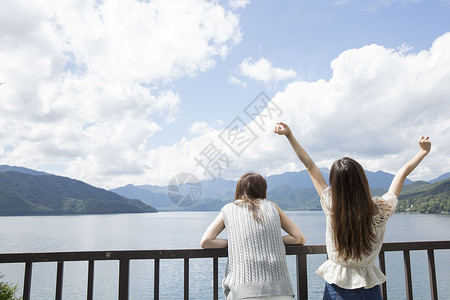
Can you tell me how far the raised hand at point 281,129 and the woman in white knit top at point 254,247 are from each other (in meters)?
0.37

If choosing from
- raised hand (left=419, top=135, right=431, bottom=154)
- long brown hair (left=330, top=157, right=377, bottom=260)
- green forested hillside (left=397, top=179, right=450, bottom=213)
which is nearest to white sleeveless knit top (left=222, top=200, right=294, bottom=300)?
long brown hair (left=330, top=157, right=377, bottom=260)

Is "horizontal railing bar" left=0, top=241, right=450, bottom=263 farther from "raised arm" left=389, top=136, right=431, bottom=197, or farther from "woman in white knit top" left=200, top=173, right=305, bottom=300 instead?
"raised arm" left=389, top=136, right=431, bottom=197

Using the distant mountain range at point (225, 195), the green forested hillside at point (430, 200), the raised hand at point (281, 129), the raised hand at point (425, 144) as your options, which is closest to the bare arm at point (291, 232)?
the raised hand at point (281, 129)

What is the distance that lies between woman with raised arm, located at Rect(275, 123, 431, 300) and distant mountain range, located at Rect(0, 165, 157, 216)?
83.3 meters

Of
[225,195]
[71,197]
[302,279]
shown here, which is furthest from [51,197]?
[225,195]

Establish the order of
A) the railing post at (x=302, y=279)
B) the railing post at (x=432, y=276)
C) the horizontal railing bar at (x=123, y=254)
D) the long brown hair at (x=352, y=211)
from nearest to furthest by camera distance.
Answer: the long brown hair at (x=352, y=211) < the horizontal railing bar at (x=123, y=254) < the railing post at (x=302, y=279) < the railing post at (x=432, y=276)

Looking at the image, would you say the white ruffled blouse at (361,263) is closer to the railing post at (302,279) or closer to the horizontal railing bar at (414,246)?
the railing post at (302,279)

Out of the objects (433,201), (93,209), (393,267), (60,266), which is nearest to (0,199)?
(93,209)

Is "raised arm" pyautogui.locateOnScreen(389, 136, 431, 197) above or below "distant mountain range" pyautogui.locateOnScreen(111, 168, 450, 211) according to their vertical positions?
below

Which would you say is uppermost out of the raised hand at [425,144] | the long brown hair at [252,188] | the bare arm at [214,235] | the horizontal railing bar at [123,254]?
the raised hand at [425,144]

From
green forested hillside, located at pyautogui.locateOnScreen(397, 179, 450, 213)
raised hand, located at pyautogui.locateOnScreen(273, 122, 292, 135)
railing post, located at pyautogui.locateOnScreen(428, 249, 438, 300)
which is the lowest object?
railing post, located at pyautogui.locateOnScreen(428, 249, 438, 300)

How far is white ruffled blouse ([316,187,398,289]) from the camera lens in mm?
1750

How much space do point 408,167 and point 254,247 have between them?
3.47 feet

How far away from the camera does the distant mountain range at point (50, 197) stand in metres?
72.7
